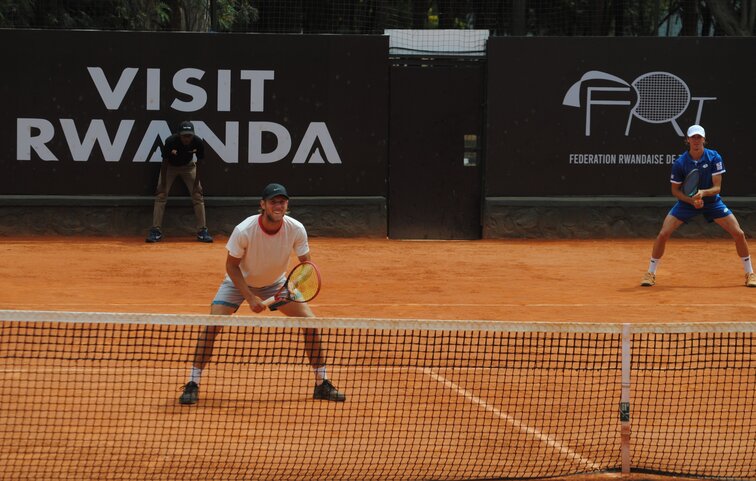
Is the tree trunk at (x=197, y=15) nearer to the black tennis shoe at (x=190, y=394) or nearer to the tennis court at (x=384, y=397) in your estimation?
the tennis court at (x=384, y=397)

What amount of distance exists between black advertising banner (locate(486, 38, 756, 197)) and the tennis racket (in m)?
5.05

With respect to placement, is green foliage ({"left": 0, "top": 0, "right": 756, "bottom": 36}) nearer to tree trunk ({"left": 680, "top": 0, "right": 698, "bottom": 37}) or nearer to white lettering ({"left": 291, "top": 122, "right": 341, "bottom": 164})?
tree trunk ({"left": 680, "top": 0, "right": 698, "bottom": 37})

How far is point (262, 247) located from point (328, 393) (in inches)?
44.1

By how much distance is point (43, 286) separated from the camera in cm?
1216

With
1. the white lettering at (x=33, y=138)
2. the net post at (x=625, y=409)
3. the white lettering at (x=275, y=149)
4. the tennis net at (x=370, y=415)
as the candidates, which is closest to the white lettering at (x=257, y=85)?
the white lettering at (x=275, y=149)

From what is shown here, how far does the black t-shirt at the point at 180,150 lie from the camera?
1577 centimetres

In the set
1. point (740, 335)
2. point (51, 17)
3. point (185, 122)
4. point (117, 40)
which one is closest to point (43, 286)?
point (185, 122)

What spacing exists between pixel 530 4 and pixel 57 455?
2164 centimetres

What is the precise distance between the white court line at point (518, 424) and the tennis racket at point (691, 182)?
5145 mm

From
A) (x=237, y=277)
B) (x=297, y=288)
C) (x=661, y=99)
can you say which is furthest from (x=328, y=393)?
(x=661, y=99)

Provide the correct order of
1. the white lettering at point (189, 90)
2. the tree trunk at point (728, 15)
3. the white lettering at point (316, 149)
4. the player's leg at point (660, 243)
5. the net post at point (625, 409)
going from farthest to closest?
the tree trunk at point (728, 15)
the white lettering at point (316, 149)
the white lettering at point (189, 90)
the player's leg at point (660, 243)
the net post at point (625, 409)

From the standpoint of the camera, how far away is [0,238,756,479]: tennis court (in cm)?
606

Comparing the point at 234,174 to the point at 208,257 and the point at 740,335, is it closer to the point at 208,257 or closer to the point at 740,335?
the point at 208,257

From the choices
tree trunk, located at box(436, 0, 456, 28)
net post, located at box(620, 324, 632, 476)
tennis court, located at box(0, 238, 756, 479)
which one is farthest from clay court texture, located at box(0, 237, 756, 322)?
tree trunk, located at box(436, 0, 456, 28)
